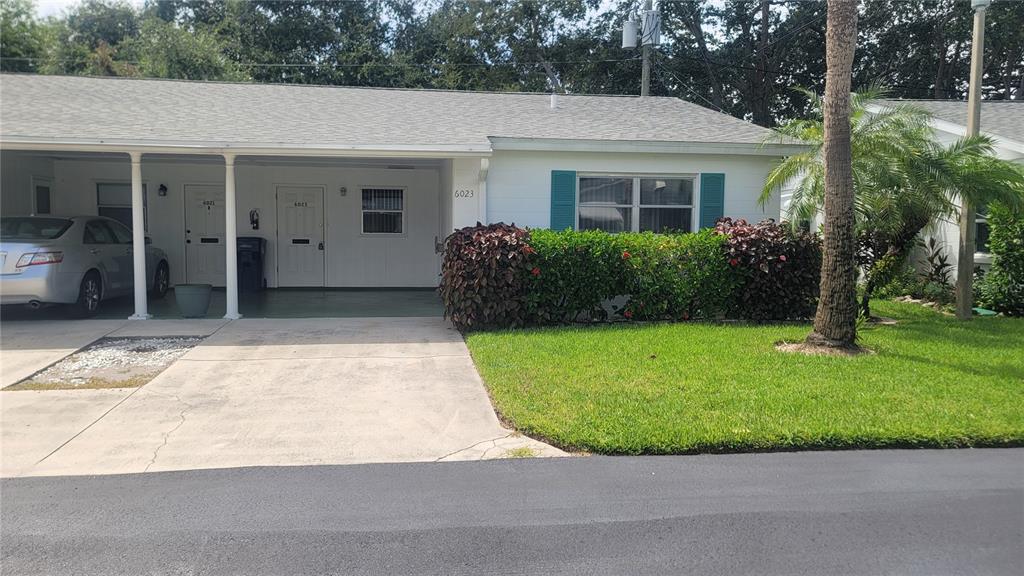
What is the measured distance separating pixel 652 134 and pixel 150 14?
27732 mm

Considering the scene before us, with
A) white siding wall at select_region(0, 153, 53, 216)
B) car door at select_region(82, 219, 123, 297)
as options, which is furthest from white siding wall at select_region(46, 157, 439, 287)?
car door at select_region(82, 219, 123, 297)

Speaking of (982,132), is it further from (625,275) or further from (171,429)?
(171,429)

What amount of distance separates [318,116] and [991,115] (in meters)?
12.7

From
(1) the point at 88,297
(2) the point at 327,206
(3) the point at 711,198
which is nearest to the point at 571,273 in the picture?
(3) the point at 711,198

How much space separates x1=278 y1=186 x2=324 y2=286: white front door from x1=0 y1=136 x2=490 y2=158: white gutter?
4.57 metres

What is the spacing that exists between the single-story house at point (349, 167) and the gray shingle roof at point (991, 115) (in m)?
3.82

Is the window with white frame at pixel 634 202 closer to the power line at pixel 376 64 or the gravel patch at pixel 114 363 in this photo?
the gravel patch at pixel 114 363

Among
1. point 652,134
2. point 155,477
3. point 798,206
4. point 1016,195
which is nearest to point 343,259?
point 652,134

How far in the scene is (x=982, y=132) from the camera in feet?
42.0

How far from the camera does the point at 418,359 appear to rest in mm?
8539

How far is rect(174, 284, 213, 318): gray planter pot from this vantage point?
11.0 m

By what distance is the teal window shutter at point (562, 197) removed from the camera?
11.7 metres

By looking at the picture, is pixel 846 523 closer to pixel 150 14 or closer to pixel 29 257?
pixel 29 257

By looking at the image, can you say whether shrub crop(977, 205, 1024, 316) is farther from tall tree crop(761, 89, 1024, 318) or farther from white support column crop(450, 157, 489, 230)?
white support column crop(450, 157, 489, 230)
